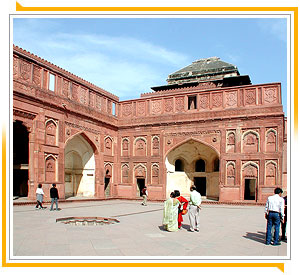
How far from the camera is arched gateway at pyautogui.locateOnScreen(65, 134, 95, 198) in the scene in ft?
73.8

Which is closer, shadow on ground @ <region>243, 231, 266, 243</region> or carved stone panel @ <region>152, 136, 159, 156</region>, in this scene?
shadow on ground @ <region>243, 231, 266, 243</region>

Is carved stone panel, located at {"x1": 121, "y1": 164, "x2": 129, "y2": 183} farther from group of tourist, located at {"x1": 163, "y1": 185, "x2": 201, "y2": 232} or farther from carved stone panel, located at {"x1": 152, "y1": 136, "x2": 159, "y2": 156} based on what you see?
group of tourist, located at {"x1": 163, "y1": 185, "x2": 201, "y2": 232}

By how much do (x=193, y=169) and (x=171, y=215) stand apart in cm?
1648

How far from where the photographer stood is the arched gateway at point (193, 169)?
24.4 metres

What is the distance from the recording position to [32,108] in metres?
17.3

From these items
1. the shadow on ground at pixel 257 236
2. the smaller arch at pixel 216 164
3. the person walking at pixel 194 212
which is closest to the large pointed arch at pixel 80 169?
the smaller arch at pixel 216 164

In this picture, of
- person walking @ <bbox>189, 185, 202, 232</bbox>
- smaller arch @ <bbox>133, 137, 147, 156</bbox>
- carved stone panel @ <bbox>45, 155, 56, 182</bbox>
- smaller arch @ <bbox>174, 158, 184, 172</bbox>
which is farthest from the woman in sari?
smaller arch @ <bbox>174, 158, 184, 172</bbox>

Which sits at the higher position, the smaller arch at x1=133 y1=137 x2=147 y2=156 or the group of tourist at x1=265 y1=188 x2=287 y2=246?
the smaller arch at x1=133 y1=137 x2=147 y2=156

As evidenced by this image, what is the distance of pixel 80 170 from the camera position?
22.8 meters

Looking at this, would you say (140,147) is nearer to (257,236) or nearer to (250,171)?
(250,171)

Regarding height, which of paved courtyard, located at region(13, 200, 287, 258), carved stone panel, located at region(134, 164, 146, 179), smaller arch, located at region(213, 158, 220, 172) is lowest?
paved courtyard, located at region(13, 200, 287, 258)

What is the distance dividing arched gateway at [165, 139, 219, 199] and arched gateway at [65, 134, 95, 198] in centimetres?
515

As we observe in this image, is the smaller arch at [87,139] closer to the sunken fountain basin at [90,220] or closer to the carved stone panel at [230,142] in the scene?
the carved stone panel at [230,142]
